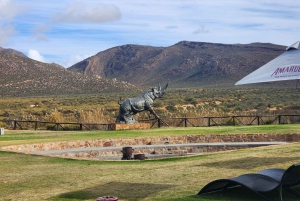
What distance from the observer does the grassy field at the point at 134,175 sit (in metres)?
10.3

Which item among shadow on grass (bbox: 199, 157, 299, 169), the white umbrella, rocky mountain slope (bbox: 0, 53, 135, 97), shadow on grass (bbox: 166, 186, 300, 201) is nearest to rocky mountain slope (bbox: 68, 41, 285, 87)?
rocky mountain slope (bbox: 0, 53, 135, 97)

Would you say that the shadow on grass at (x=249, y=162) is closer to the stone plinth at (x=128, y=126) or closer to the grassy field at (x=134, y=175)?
the grassy field at (x=134, y=175)

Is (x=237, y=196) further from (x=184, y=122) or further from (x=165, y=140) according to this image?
(x=184, y=122)

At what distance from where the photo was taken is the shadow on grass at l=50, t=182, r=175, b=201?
10.2 m

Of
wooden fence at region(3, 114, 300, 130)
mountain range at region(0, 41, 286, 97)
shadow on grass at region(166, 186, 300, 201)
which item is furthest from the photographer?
mountain range at region(0, 41, 286, 97)

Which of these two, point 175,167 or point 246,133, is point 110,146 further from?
point 175,167

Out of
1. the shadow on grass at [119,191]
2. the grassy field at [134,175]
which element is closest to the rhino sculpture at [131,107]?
the grassy field at [134,175]

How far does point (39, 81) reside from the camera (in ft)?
274

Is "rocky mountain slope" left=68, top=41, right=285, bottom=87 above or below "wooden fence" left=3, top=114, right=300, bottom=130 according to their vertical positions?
above

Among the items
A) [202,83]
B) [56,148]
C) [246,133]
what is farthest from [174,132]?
[202,83]

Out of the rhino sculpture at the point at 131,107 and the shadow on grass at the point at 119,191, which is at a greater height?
the rhino sculpture at the point at 131,107

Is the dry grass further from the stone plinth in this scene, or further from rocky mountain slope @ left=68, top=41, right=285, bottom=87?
rocky mountain slope @ left=68, top=41, right=285, bottom=87

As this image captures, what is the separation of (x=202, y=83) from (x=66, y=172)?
9940cm

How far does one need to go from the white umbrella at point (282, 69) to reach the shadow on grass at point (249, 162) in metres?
3.04
